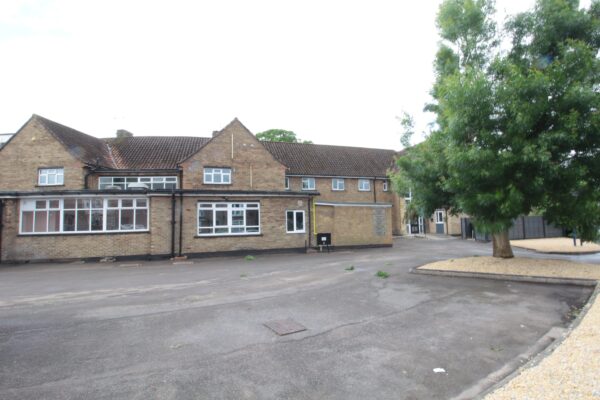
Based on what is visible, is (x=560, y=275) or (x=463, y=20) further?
(x=463, y=20)

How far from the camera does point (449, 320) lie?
Answer: 6109 mm

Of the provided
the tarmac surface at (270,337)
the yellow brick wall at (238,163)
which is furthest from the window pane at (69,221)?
the tarmac surface at (270,337)

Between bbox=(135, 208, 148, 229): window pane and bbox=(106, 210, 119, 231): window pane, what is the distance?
0.98m

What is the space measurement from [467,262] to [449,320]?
22.9ft

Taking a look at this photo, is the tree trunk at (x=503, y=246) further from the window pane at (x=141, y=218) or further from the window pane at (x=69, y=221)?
the window pane at (x=69, y=221)

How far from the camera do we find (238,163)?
21875mm

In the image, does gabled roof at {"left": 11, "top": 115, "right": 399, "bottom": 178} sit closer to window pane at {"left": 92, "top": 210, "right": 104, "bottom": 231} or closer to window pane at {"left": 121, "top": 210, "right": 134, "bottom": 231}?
window pane at {"left": 121, "top": 210, "right": 134, "bottom": 231}

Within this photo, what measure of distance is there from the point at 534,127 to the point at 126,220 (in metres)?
18.6

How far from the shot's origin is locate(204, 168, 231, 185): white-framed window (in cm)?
2136

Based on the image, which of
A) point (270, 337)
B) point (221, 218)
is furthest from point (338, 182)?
point (270, 337)

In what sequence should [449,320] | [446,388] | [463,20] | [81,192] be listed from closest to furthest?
[446,388], [449,320], [463,20], [81,192]

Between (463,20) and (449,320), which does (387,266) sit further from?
(463,20)

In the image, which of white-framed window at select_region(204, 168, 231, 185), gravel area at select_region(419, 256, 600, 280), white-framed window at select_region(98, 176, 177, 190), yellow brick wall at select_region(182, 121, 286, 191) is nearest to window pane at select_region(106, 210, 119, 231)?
yellow brick wall at select_region(182, 121, 286, 191)

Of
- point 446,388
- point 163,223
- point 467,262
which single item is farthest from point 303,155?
point 446,388
